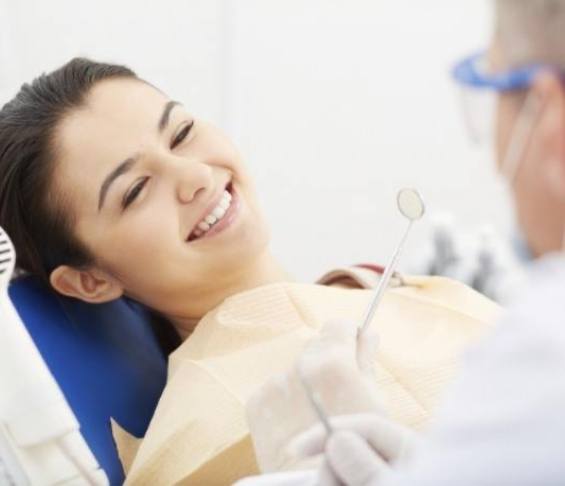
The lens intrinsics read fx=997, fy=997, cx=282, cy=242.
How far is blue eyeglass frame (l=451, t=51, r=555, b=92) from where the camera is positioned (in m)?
0.78

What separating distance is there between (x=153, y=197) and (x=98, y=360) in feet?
0.99

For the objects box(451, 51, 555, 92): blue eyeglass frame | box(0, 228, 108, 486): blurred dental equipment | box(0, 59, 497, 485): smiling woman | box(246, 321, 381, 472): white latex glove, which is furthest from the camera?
box(0, 59, 497, 485): smiling woman

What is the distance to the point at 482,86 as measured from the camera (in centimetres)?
83

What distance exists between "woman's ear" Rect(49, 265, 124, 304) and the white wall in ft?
3.58

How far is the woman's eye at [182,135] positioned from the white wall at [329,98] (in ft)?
3.42

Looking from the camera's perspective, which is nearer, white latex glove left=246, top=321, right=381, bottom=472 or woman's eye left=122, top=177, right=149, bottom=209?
white latex glove left=246, top=321, right=381, bottom=472

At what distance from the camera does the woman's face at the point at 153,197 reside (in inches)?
59.6

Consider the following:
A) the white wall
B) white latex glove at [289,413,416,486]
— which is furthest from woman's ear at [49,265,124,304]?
the white wall

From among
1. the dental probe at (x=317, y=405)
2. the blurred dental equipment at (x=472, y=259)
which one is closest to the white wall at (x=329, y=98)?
the blurred dental equipment at (x=472, y=259)

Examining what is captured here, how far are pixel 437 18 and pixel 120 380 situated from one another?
155 cm

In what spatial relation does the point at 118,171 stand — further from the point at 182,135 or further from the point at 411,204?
the point at 411,204

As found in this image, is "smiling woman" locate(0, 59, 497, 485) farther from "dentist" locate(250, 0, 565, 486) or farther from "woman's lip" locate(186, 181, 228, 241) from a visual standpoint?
"dentist" locate(250, 0, 565, 486)

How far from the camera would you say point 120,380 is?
162 centimetres

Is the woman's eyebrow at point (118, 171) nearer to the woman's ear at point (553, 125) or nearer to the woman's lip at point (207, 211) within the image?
the woman's lip at point (207, 211)
